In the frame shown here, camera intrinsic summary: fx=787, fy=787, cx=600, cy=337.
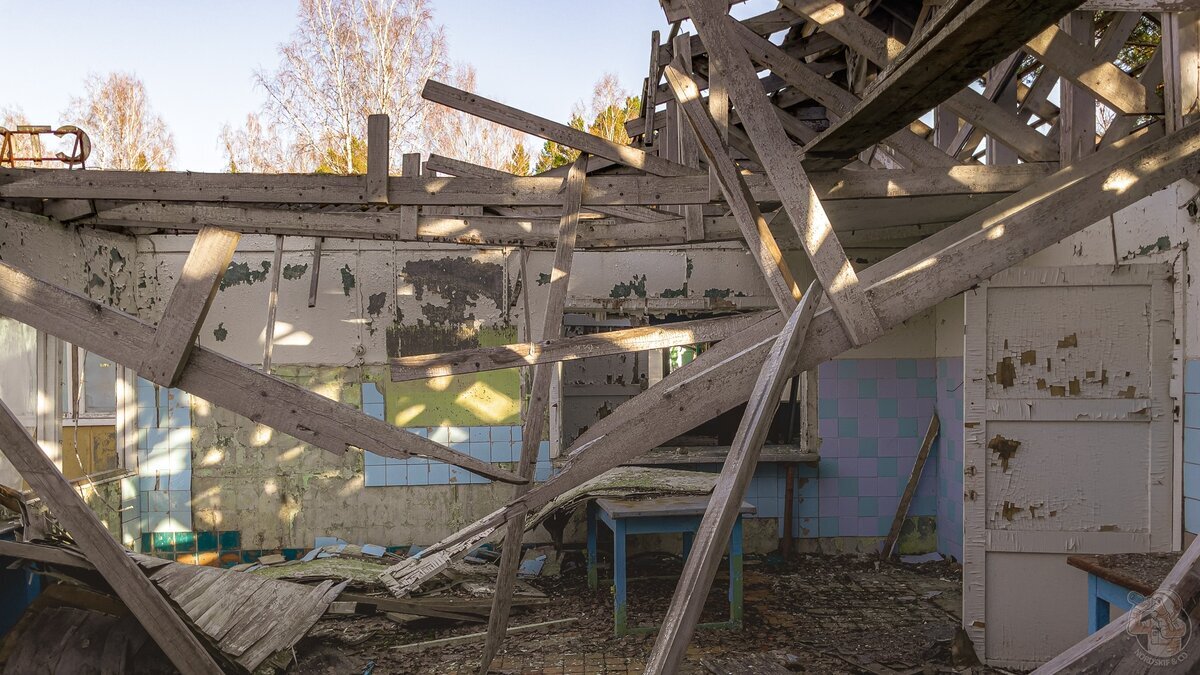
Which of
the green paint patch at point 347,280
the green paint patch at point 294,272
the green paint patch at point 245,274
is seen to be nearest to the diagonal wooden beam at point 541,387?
the green paint patch at point 347,280

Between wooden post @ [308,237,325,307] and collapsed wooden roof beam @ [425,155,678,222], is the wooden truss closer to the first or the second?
collapsed wooden roof beam @ [425,155,678,222]

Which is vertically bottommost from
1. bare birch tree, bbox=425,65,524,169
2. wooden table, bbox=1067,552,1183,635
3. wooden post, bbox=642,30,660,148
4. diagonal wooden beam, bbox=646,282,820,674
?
wooden table, bbox=1067,552,1183,635

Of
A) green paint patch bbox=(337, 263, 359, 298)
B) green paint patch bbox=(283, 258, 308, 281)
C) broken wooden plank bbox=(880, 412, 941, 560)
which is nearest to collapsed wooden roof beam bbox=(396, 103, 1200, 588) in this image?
broken wooden plank bbox=(880, 412, 941, 560)

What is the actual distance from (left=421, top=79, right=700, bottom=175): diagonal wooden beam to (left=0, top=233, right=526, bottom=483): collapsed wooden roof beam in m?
2.04

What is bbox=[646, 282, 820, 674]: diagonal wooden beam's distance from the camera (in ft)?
7.59

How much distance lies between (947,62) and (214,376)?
8.72 feet

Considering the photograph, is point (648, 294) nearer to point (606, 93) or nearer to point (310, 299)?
point (310, 299)

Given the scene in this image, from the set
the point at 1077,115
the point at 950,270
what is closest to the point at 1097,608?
the point at 950,270

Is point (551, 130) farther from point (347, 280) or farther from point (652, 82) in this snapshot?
point (347, 280)

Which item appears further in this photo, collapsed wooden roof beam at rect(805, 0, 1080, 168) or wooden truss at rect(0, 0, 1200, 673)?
wooden truss at rect(0, 0, 1200, 673)

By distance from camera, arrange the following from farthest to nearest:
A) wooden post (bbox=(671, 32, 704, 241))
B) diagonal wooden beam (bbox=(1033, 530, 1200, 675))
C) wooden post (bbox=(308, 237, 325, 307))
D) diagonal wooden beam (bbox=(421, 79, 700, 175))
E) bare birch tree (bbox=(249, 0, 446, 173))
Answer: bare birch tree (bbox=(249, 0, 446, 173)) → wooden post (bbox=(308, 237, 325, 307)) → wooden post (bbox=(671, 32, 704, 241)) → diagonal wooden beam (bbox=(421, 79, 700, 175)) → diagonal wooden beam (bbox=(1033, 530, 1200, 675))

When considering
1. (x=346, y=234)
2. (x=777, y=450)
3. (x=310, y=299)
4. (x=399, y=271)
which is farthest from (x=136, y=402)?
(x=777, y=450)

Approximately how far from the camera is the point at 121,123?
2202 cm

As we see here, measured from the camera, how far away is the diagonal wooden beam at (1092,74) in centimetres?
364
